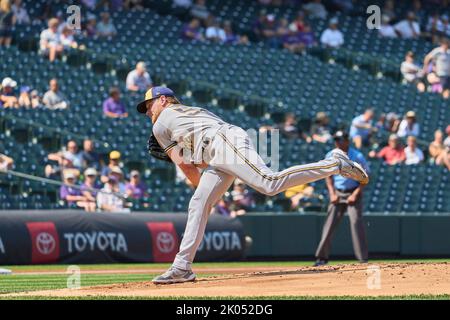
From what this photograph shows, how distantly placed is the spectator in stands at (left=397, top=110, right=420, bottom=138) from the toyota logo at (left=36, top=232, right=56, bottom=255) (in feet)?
33.8

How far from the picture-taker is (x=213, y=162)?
34.2 feet

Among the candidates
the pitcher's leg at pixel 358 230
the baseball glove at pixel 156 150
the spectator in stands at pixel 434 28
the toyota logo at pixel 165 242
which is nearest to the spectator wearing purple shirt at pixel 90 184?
the toyota logo at pixel 165 242

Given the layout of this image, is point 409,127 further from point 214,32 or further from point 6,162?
point 6,162

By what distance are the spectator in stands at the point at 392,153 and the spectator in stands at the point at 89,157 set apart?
21.5ft

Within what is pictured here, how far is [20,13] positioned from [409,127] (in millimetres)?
9028

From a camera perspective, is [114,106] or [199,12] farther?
[199,12]

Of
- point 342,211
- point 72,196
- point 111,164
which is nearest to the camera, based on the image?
point 342,211

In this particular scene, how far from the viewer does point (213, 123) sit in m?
10.6

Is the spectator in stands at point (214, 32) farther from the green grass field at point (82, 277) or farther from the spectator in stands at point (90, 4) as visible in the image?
the green grass field at point (82, 277)

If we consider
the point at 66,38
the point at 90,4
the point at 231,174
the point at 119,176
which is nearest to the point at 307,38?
the point at 90,4

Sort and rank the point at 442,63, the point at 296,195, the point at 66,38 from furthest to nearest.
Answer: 1. the point at 442,63
2. the point at 66,38
3. the point at 296,195

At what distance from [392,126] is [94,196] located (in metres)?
8.84

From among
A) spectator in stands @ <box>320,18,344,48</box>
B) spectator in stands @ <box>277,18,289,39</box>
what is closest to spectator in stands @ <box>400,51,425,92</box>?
spectator in stands @ <box>320,18,344,48</box>
